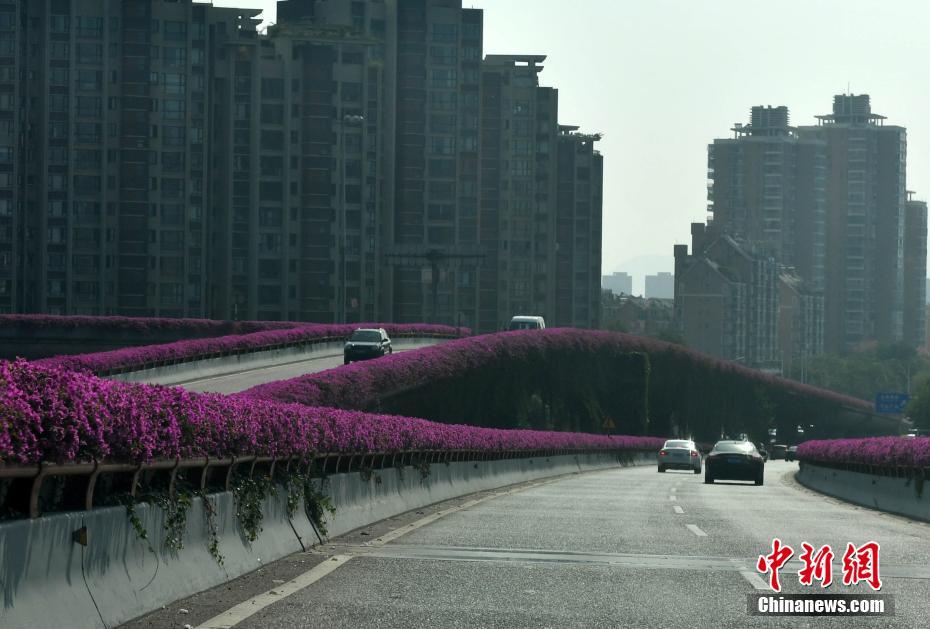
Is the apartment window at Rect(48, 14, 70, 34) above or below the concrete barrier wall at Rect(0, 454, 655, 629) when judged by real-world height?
above

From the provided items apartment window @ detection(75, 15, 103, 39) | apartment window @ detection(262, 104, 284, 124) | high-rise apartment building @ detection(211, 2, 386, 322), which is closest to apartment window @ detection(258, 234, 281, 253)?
high-rise apartment building @ detection(211, 2, 386, 322)

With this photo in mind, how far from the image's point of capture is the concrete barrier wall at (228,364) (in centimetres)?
6138

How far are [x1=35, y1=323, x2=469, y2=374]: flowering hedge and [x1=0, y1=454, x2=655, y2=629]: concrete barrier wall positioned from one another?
3602 centimetres

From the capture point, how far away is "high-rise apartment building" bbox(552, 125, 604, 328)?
174 meters

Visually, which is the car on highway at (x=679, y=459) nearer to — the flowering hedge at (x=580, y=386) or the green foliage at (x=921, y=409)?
the flowering hedge at (x=580, y=386)

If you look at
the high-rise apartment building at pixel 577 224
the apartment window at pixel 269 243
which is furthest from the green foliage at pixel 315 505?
the high-rise apartment building at pixel 577 224

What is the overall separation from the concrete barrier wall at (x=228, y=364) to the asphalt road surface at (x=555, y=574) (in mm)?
39496

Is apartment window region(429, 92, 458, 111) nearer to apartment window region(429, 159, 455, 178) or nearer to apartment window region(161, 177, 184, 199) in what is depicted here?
apartment window region(429, 159, 455, 178)

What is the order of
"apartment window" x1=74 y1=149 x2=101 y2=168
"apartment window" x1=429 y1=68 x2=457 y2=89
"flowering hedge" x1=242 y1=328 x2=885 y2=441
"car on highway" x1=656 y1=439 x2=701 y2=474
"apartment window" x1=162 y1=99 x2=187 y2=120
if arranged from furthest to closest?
"apartment window" x1=429 y1=68 x2=457 y2=89, "apartment window" x1=162 y1=99 x2=187 y2=120, "apartment window" x1=74 y1=149 x2=101 y2=168, "car on highway" x1=656 y1=439 x2=701 y2=474, "flowering hedge" x1=242 y1=328 x2=885 y2=441

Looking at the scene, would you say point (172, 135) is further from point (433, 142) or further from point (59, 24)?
point (433, 142)

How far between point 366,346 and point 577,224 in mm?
110868

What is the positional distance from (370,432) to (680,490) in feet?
46.2

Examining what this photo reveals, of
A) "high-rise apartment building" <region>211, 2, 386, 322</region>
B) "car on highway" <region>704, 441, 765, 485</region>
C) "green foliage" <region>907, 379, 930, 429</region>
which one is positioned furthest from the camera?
"green foliage" <region>907, 379, 930, 429</region>

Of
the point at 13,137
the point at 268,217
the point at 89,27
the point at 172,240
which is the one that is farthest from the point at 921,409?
the point at 13,137
